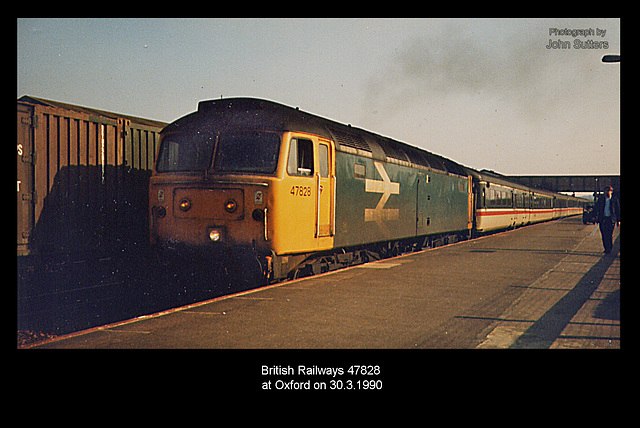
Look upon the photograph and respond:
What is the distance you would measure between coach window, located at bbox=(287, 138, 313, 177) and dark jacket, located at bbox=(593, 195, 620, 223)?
932 centimetres

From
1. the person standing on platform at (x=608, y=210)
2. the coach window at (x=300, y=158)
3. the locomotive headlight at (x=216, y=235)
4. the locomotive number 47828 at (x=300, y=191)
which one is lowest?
the locomotive headlight at (x=216, y=235)

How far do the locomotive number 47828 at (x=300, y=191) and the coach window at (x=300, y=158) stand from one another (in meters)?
0.24

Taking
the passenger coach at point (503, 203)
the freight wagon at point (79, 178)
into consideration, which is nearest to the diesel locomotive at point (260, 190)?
the freight wagon at point (79, 178)

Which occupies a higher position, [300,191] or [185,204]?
[300,191]

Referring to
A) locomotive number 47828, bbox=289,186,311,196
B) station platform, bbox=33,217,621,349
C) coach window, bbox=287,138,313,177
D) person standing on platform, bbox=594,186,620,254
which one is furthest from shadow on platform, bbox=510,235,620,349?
coach window, bbox=287,138,313,177

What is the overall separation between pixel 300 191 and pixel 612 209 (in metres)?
9.76

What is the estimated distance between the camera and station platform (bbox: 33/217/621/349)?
5637 millimetres

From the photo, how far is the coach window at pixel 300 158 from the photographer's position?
8789 millimetres

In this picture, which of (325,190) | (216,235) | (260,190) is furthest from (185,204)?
(325,190)

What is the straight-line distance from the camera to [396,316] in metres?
6.89

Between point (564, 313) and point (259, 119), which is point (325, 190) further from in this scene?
point (564, 313)

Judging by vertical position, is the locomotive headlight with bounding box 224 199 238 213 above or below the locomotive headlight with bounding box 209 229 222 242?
above

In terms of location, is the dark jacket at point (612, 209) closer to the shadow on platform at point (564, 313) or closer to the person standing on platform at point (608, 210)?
the person standing on platform at point (608, 210)

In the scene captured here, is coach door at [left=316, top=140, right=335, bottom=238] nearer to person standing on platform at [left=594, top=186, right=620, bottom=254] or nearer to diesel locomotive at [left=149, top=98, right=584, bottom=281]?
diesel locomotive at [left=149, top=98, right=584, bottom=281]
